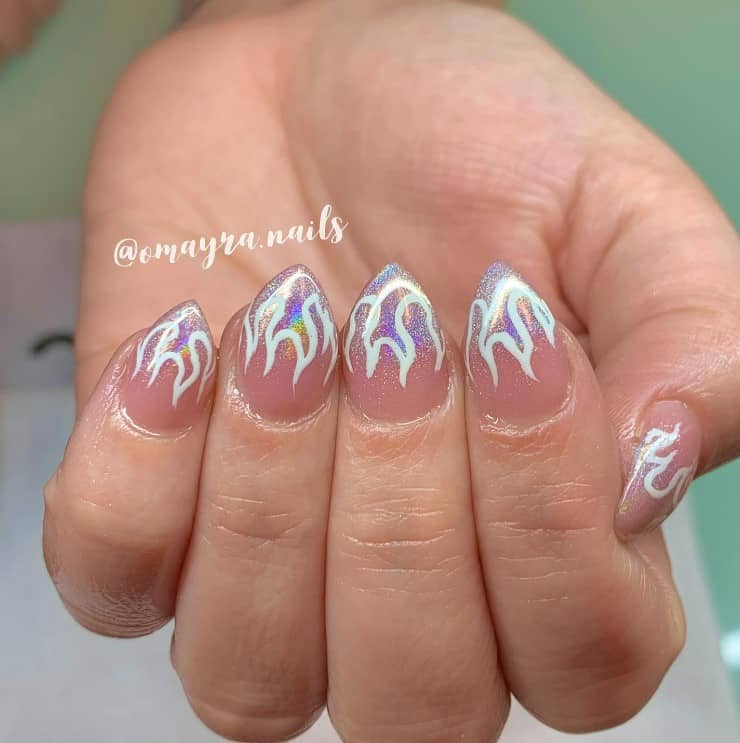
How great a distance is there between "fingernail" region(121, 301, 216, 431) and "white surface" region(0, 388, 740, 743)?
36 centimetres

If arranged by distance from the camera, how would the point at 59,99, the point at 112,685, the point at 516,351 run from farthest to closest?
the point at 59,99, the point at 112,685, the point at 516,351

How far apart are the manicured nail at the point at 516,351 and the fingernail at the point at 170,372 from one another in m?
0.12

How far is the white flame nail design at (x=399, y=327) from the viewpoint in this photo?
0.32 m

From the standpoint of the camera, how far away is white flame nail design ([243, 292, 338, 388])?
12.7 inches

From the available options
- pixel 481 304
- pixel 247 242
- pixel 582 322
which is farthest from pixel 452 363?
pixel 247 242

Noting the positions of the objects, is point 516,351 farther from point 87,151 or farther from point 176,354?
point 87,151

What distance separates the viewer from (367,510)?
0.34 m

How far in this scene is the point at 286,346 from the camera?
1.06 ft

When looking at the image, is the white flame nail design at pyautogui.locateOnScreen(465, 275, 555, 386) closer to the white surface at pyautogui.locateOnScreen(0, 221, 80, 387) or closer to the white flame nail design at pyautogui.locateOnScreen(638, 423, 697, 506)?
the white flame nail design at pyautogui.locateOnScreen(638, 423, 697, 506)

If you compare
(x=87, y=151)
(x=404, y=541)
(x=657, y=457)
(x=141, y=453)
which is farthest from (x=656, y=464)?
(x=87, y=151)

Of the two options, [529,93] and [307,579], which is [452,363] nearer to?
[307,579]

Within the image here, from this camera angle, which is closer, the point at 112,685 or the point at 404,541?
the point at 404,541

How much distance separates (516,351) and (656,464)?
0.27 feet

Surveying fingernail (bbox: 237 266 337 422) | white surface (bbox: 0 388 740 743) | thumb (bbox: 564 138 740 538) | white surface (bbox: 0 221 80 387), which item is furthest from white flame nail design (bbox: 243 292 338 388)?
white surface (bbox: 0 221 80 387)
